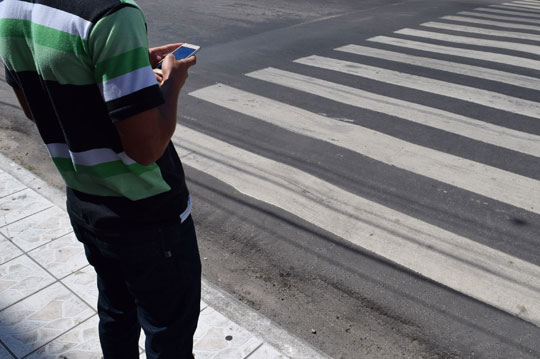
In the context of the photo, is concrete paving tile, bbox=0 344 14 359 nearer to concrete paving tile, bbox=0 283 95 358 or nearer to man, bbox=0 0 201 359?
concrete paving tile, bbox=0 283 95 358

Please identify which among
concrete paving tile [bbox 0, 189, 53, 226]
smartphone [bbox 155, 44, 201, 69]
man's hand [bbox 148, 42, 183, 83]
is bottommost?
concrete paving tile [bbox 0, 189, 53, 226]

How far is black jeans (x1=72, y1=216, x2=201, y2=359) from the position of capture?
1.81 m

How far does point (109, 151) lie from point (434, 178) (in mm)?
3804

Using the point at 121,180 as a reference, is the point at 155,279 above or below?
below

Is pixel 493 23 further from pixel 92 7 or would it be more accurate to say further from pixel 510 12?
pixel 92 7

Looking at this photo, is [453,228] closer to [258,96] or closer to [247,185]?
[247,185]

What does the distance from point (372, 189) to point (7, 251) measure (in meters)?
3.04

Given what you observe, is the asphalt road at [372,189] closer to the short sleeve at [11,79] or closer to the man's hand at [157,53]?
the man's hand at [157,53]

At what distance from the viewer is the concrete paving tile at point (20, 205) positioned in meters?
4.20

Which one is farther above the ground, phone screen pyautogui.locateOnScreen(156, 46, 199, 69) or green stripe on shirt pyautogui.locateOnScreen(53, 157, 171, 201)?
phone screen pyautogui.locateOnScreen(156, 46, 199, 69)

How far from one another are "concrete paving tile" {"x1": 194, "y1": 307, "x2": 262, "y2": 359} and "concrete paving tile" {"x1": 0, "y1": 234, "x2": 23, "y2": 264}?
1.56m

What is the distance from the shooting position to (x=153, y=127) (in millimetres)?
1582

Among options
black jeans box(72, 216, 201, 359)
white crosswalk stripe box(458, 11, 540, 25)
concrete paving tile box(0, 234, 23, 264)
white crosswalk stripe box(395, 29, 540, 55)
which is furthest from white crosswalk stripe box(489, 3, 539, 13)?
black jeans box(72, 216, 201, 359)

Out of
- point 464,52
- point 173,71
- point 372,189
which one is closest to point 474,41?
point 464,52
